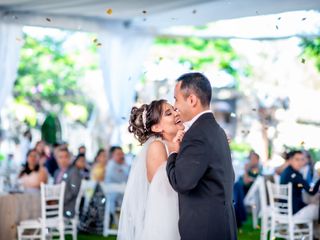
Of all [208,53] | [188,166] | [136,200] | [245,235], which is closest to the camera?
[188,166]

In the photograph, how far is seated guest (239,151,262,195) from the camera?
9.76m

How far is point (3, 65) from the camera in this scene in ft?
30.3

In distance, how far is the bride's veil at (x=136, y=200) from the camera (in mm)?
4027

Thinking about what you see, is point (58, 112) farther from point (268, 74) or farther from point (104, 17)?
point (104, 17)

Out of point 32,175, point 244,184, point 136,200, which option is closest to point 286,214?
point 244,184

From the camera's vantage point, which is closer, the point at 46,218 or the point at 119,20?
the point at 46,218

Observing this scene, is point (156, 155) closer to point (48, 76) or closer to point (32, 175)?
point (32, 175)

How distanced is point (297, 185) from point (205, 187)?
4.37 metres

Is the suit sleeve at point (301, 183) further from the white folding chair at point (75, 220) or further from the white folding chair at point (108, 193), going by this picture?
the white folding chair at point (75, 220)

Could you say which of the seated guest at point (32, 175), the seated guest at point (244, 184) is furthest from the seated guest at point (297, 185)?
the seated guest at point (32, 175)

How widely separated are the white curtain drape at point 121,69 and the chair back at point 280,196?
11.1 ft

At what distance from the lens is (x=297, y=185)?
7570 millimetres

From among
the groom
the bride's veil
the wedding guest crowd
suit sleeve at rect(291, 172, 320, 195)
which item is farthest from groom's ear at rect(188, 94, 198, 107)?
the wedding guest crowd

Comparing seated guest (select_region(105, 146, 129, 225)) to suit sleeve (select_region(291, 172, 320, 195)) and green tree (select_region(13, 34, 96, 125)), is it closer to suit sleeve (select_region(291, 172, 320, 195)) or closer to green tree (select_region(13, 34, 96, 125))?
suit sleeve (select_region(291, 172, 320, 195))
